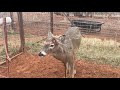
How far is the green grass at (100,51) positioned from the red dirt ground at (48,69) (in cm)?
37

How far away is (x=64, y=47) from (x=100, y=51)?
Answer: 2.50m

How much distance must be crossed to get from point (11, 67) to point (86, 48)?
100 inches

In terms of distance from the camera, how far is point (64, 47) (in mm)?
4656

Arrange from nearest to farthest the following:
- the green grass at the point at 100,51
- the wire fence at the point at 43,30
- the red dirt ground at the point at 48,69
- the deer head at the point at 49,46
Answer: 1. the deer head at the point at 49,46
2. the red dirt ground at the point at 48,69
3. the green grass at the point at 100,51
4. the wire fence at the point at 43,30

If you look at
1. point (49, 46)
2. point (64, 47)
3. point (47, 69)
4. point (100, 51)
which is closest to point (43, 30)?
point (100, 51)

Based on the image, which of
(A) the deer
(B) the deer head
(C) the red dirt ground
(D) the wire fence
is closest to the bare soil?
(C) the red dirt ground

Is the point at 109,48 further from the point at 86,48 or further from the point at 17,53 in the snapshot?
the point at 17,53

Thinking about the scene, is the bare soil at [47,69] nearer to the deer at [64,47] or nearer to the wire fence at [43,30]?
the deer at [64,47]

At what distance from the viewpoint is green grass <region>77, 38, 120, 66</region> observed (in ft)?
20.0

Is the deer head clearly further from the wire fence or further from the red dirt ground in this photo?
the wire fence

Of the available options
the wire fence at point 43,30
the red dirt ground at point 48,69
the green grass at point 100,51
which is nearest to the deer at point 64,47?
the red dirt ground at point 48,69

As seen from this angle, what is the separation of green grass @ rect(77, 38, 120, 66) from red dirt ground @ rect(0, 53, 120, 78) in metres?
0.37

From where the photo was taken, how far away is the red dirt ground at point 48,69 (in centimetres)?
516

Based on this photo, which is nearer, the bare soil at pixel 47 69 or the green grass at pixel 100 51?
the bare soil at pixel 47 69
